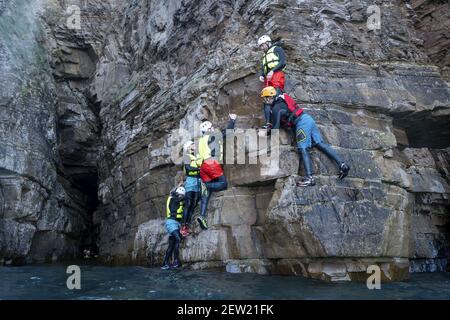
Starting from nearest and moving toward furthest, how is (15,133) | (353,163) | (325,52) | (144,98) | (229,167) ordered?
(353,163) → (229,167) → (325,52) → (15,133) → (144,98)

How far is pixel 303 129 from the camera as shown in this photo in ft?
35.9

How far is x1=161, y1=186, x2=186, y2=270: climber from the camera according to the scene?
12.7 meters

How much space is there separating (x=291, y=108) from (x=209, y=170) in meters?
2.97

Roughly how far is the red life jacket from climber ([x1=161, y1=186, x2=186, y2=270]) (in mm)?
3782

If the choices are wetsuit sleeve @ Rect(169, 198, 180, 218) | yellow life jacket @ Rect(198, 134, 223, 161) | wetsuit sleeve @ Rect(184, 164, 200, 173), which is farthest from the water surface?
yellow life jacket @ Rect(198, 134, 223, 161)

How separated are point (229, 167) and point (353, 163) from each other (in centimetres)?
346

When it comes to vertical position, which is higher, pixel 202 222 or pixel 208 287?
pixel 202 222

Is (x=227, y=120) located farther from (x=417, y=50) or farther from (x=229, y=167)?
(x=417, y=50)

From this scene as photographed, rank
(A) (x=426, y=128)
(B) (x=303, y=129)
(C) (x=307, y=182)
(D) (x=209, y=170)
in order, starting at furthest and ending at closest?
1. (A) (x=426, y=128)
2. (D) (x=209, y=170)
3. (B) (x=303, y=129)
4. (C) (x=307, y=182)

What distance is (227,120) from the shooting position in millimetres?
13211

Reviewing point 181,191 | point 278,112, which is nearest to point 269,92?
point 278,112

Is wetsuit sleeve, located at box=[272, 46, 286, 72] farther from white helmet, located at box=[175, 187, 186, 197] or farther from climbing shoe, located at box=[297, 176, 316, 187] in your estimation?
white helmet, located at box=[175, 187, 186, 197]

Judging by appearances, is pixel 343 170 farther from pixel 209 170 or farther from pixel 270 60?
pixel 209 170
